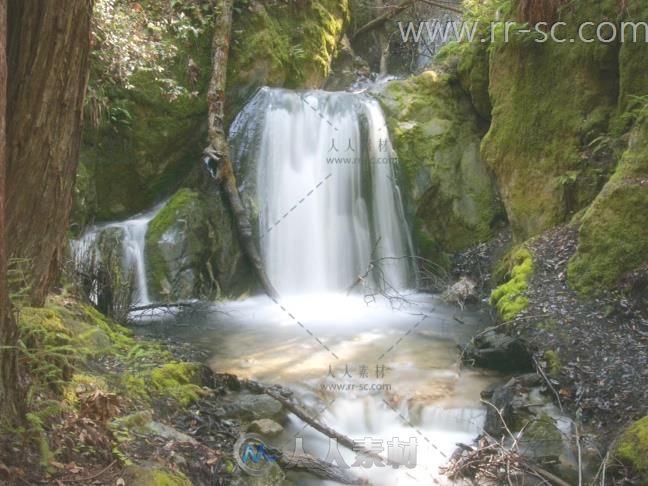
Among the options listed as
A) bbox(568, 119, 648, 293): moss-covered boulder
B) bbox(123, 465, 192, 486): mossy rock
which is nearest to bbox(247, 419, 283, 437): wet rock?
bbox(123, 465, 192, 486): mossy rock

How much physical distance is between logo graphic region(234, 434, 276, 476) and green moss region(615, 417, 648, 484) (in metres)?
2.35

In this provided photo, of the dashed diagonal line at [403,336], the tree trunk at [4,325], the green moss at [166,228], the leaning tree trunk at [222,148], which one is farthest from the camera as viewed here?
the leaning tree trunk at [222,148]

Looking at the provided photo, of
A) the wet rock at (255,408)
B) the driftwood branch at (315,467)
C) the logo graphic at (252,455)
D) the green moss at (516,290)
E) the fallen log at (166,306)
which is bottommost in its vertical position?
the driftwood branch at (315,467)

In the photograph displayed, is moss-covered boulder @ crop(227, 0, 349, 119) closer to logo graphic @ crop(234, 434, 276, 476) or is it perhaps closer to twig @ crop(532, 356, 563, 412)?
twig @ crop(532, 356, 563, 412)

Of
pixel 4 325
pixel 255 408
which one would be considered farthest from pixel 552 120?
pixel 4 325

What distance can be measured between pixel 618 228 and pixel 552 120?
276cm

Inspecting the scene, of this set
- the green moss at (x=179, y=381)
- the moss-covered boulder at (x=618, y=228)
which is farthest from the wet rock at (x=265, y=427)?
the moss-covered boulder at (x=618, y=228)

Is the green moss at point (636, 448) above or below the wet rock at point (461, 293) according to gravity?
below

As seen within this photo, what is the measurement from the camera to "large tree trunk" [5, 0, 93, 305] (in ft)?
10.3

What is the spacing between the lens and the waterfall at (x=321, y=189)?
1010 centimetres

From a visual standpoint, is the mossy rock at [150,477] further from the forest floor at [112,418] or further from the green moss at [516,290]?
the green moss at [516,290]

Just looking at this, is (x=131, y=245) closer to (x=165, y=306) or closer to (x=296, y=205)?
(x=165, y=306)

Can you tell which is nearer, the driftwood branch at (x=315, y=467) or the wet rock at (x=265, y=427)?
the driftwood branch at (x=315, y=467)

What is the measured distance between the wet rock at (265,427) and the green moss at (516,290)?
307cm
